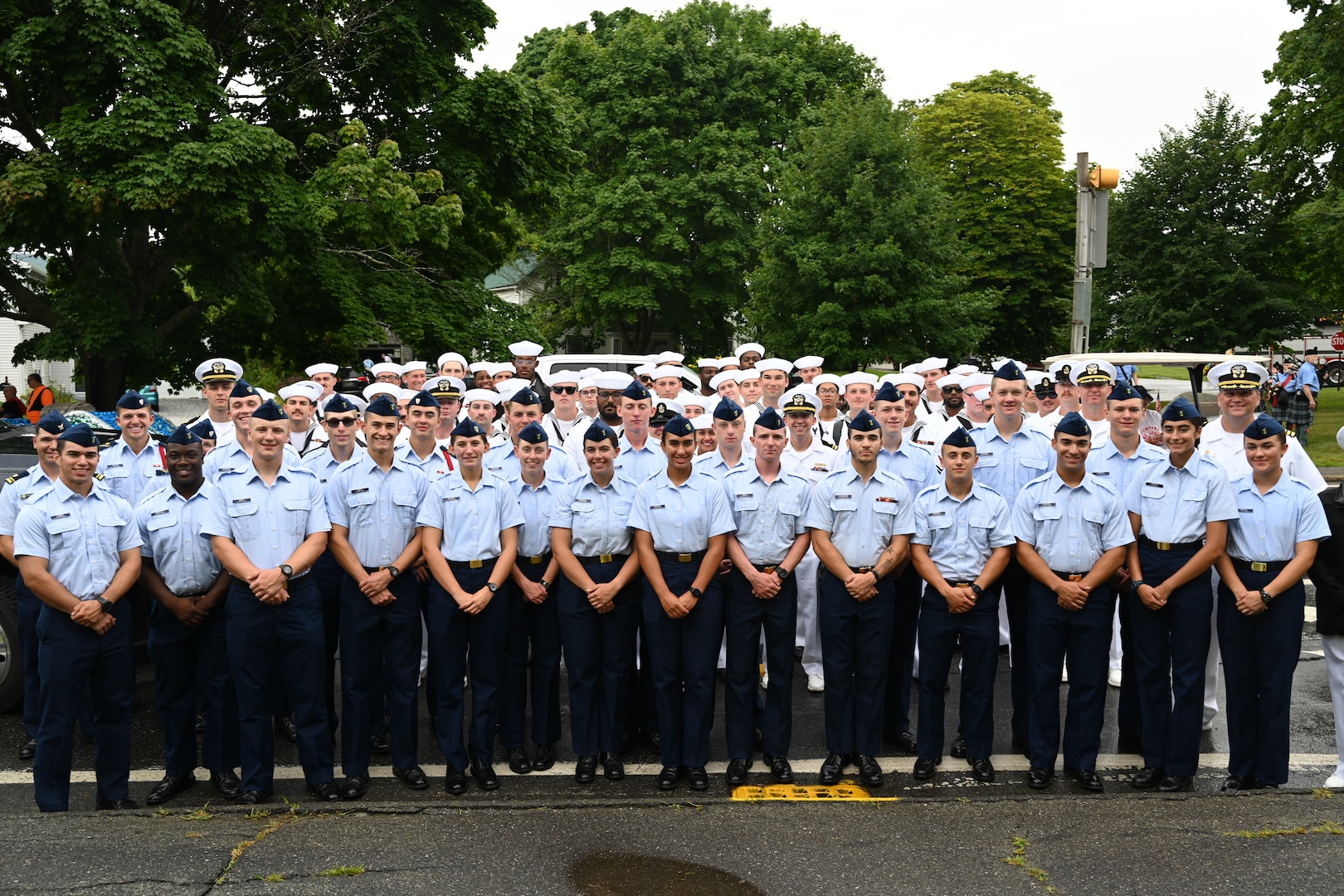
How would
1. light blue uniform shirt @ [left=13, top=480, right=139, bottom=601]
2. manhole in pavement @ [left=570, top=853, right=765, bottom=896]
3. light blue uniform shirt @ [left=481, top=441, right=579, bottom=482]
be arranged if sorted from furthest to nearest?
light blue uniform shirt @ [left=481, top=441, right=579, bottom=482] < light blue uniform shirt @ [left=13, top=480, right=139, bottom=601] < manhole in pavement @ [left=570, top=853, right=765, bottom=896]

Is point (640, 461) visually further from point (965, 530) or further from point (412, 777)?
point (412, 777)

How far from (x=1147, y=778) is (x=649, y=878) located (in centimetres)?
293

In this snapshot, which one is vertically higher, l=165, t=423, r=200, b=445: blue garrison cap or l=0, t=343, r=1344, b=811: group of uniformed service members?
l=165, t=423, r=200, b=445: blue garrison cap

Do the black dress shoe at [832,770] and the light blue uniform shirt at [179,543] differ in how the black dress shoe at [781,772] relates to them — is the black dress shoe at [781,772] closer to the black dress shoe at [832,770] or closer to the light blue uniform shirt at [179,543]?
the black dress shoe at [832,770]

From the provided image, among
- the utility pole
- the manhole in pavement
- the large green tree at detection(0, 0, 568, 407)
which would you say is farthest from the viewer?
the large green tree at detection(0, 0, 568, 407)

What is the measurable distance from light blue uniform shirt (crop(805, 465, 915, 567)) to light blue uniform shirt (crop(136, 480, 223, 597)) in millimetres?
3053

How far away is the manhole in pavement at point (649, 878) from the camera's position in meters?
4.42

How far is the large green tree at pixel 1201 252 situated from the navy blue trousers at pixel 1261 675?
3252 cm

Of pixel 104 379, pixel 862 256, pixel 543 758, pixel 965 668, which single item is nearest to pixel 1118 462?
pixel 965 668

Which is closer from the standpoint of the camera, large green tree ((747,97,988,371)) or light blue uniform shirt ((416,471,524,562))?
light blue uniform shirt ((416,471,524,562))

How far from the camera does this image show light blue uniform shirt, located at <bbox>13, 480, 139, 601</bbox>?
548cm

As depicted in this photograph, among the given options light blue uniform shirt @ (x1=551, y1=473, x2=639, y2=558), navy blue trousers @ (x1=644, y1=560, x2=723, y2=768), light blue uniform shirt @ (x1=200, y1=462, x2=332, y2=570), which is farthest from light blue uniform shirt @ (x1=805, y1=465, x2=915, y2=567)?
light blue uniform shirt @ (x1=200, y1=462, x2=332, y2=570)

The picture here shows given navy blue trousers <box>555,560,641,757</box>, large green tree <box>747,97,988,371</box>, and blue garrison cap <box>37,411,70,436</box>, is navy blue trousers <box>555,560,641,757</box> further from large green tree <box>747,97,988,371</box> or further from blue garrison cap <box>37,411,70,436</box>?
large green tree <box>747,97,988,371</box>

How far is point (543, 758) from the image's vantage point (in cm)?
636
